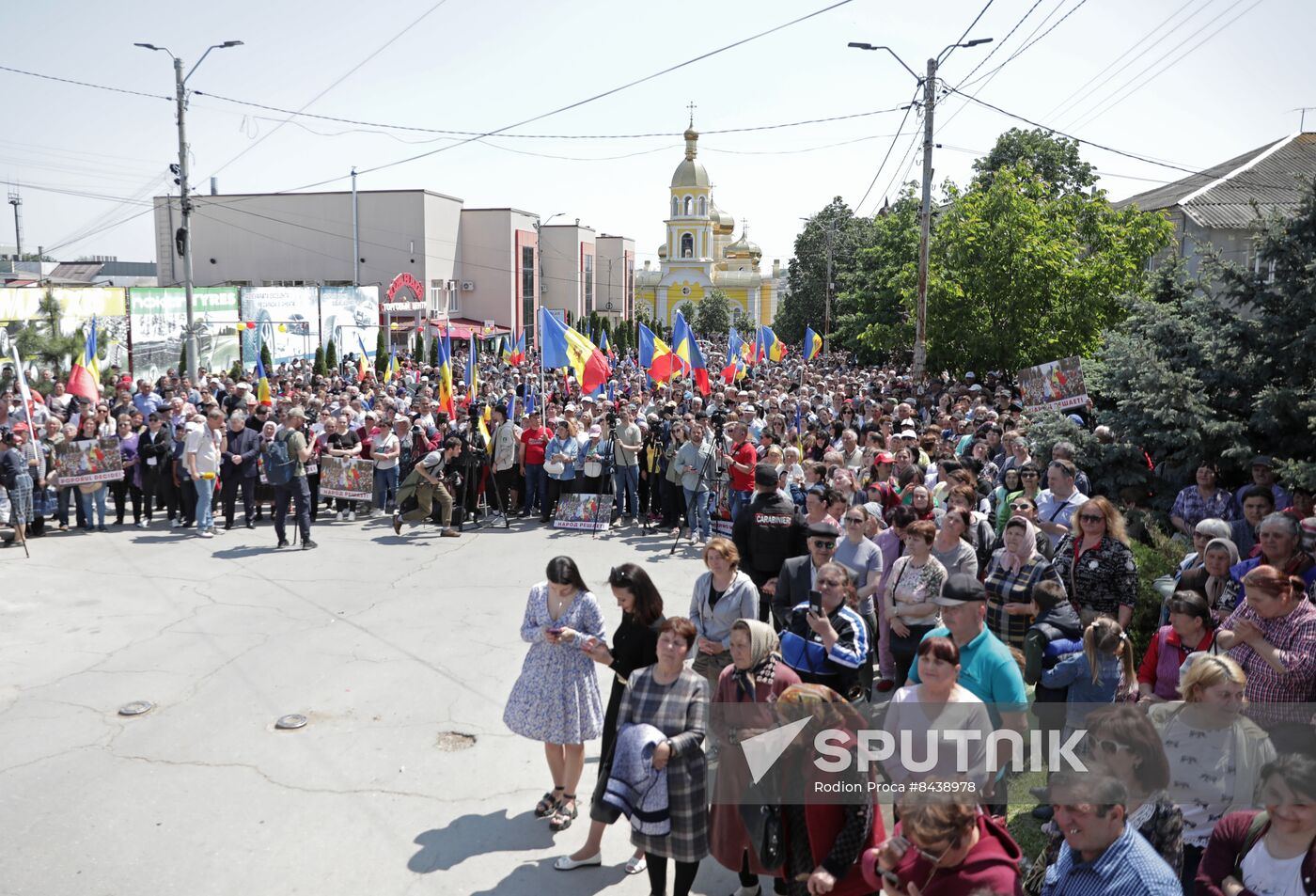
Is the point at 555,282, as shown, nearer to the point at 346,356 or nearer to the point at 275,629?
the point at 346,356

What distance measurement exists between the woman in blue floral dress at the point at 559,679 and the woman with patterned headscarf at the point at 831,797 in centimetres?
172

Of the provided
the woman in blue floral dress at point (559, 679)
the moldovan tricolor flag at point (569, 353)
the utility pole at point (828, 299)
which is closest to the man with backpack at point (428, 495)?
the moldovan tricolor flag at point (569, 353)

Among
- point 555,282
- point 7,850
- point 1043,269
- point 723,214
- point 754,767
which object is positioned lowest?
point 7,850

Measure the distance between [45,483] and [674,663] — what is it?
12.1 metres

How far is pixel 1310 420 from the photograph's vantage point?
841 cm

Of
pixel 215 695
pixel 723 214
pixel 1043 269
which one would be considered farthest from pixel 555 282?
pixel 215 695

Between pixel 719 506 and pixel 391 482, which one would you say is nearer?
pixel 719 506

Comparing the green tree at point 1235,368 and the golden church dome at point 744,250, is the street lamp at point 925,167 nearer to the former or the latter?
the green tree at point 1235,368

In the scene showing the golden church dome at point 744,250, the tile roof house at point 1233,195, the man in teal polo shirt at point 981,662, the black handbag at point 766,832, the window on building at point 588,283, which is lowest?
the black handbag at point 766,832

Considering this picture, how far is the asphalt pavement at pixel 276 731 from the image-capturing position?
5363 mm

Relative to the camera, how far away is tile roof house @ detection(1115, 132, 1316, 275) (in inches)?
1159

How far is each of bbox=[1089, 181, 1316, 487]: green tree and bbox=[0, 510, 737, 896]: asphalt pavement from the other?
5.26 m

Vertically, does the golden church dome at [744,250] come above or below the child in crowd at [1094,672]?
above

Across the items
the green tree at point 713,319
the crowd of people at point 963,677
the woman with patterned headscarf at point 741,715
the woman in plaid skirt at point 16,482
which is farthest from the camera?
the green tree at point 713,319
